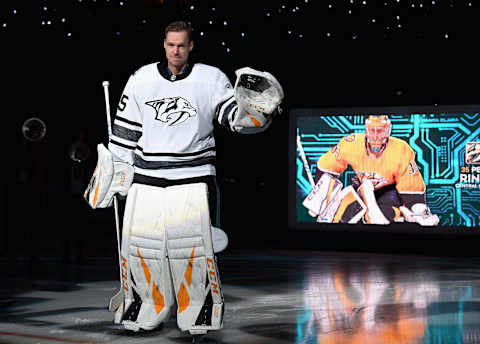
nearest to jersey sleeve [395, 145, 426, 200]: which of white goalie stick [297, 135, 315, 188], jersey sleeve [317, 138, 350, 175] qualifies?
jersey sleeve [317, 138, 350, 175]

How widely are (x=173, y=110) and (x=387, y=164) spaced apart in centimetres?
652

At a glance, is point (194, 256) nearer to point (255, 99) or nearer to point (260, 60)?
point (255, 99)

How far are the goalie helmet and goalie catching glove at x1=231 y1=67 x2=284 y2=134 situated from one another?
260 inches

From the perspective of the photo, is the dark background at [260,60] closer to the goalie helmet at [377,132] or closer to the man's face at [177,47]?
the goalie helmet at [377,132]

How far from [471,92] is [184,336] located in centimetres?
714

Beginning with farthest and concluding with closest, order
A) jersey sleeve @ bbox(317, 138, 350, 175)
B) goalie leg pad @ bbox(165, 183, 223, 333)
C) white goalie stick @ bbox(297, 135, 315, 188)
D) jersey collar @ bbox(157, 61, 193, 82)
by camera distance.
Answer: white goalie stick @ bbox(297, 135, 315, 188)
jersey sleeve @ bbox(317, 138, 350, 175)
jersey collar @ bbox(157, 61, 193, 82)
goalie leg pad @ bbox(165, 183, 223, 333)

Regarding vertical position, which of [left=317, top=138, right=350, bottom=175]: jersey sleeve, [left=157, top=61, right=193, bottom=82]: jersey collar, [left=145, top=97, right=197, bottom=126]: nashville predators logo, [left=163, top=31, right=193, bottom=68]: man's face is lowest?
[left=317, top=138, right=350, bottom=175]: jersey sleeve

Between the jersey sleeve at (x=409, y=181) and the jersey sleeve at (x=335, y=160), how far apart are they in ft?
2.36

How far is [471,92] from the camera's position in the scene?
10148mm

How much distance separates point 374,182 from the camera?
10.1 meters

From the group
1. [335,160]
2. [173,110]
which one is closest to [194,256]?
[173,110]

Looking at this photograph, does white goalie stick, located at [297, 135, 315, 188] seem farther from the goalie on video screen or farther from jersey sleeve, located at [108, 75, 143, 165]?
jersey sleeve, located at [108, 75, 143, 165]

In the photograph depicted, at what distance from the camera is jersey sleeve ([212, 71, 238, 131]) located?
3.91 meters

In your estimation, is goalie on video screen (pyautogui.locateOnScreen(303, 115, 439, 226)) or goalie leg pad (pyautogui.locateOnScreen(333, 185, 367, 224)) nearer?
goalie on video screen (pyautogui.locateOnScreen(303, 115, 439, 226))
